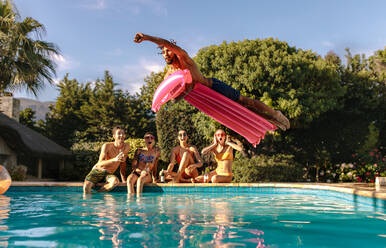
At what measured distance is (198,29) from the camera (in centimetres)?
1195

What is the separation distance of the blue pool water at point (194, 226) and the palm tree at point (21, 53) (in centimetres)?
1091

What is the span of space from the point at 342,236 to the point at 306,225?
70 centimetres

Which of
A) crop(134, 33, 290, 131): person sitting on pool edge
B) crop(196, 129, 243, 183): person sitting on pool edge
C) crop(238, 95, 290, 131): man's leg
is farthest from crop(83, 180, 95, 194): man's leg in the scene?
crop(238, 95, 290, 131): man's leg

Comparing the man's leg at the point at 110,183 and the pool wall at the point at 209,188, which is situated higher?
the man's leg at the point at 110,183

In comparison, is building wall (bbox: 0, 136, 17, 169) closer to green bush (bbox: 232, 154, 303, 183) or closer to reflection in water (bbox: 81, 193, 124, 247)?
green bush (bbox: 232, 154, 303, 183)

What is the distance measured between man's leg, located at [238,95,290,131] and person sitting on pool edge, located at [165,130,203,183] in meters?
3.27

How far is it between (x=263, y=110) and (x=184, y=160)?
3.73m

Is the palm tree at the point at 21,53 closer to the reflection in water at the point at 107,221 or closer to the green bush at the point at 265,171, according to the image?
the green bush at the point at 265,171

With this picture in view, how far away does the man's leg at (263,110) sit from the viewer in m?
7.10

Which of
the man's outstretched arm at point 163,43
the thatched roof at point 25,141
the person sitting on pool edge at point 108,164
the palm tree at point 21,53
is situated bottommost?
the person sitting on pool edge at point 108,164

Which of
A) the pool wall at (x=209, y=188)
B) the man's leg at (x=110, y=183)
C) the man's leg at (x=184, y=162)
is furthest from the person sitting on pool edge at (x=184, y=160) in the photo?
the man's leg at (x=110, y=183)

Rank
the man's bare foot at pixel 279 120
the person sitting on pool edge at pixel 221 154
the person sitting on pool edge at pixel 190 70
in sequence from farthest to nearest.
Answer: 1. the person sitting on pool edge at pixel 221 154
2. the man's bare foot at pixel 279 120
3. the person sitting on pool edge at pixel 190 70

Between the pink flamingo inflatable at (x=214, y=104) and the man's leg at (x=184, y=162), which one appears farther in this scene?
the man's leg at (x=184, y=162)

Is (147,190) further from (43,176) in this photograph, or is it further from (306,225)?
(43,176)
